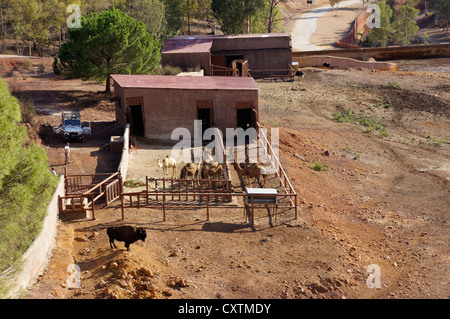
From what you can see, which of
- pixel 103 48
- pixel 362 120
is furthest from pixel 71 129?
pixel 362 120

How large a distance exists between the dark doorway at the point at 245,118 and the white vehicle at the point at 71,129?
825 centimetres

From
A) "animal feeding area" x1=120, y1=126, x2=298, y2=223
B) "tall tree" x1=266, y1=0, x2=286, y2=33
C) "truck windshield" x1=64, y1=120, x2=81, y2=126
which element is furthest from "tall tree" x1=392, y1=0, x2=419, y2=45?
"animal feeding area" x1=120, y1=126, x2=298, y2=223

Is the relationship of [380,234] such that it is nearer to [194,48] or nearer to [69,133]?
[69,133]

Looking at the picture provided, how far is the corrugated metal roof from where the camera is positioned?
31.5 m

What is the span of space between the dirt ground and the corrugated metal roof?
309 centimetres

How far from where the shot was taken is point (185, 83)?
107ft

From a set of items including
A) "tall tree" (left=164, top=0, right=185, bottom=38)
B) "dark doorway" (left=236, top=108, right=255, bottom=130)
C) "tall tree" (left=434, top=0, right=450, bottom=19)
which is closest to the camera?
"dark doorway" (left=236, top=108, right=255, bottom=130)

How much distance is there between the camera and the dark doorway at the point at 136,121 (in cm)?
3152

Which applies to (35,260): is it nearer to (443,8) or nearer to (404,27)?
(404,27)

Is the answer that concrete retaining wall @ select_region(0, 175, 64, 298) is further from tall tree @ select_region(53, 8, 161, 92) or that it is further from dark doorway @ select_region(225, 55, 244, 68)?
dark doorway @ select_region(225, 55, 244, 68)

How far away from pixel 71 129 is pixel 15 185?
669 inches
